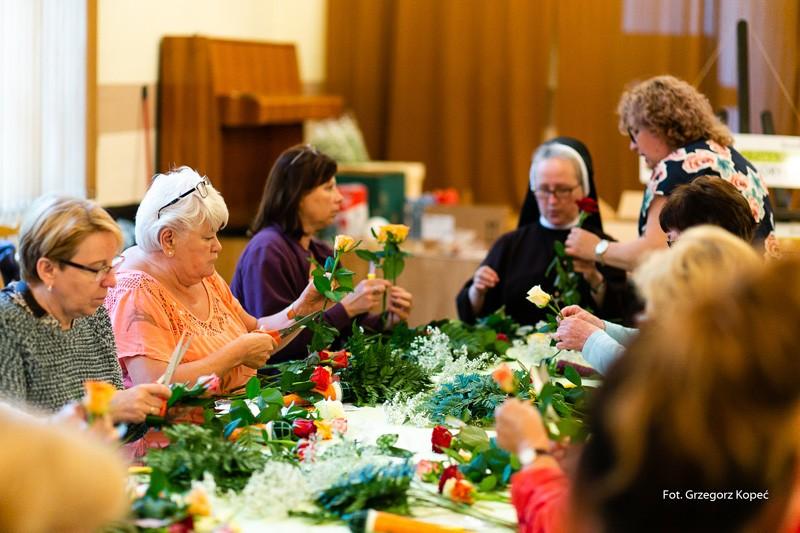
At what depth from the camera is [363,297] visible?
348cm

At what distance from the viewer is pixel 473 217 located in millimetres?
7008

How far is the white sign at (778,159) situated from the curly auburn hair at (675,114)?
5.13ft

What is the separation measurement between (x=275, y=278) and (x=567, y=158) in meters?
1.27

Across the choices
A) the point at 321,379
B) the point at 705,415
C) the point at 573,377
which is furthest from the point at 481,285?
the point at 705,415

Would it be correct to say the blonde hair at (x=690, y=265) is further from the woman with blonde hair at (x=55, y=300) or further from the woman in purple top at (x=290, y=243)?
the woman in purple top at (x=290, y=243)

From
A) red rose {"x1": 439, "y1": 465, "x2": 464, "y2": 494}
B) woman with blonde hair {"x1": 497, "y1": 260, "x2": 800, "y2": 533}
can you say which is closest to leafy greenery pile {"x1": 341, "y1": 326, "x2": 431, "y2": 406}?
red rose {"x1": 439, "y1": 465, "x2": 464, "y2": 494}

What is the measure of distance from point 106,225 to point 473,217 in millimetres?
4636

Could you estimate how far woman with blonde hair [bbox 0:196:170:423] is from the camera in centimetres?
238

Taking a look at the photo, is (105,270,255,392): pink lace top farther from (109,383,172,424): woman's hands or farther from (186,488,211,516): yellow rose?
(186,488,211,516): yellow rose

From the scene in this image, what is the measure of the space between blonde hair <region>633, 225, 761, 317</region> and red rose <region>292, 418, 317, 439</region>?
991 millimetres

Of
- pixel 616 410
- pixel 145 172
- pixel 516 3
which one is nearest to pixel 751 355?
pixel 616 410

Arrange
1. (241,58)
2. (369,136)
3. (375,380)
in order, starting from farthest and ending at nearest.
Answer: (369,136) → (241,58) → (375,380)

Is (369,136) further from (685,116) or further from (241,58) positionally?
(685,116)

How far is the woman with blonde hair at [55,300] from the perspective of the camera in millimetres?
2375
